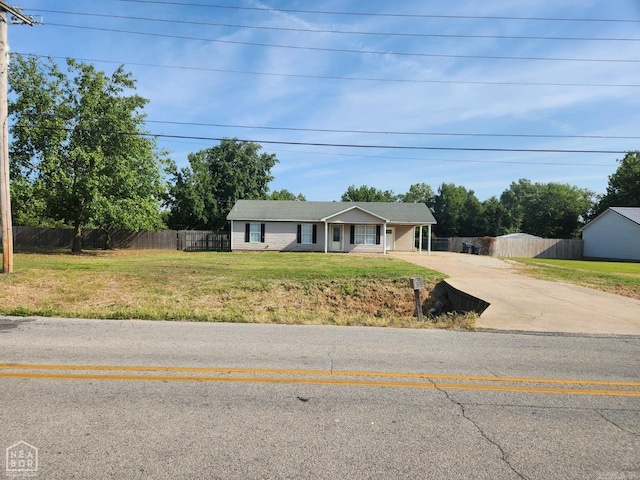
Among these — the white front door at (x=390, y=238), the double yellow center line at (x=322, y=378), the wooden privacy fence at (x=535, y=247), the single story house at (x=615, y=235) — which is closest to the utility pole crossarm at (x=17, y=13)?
the double yellow center line at (x=322, y=378)

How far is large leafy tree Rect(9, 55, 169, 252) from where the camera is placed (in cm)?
2380

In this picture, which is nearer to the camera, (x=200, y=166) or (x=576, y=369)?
(x=576, y=369)

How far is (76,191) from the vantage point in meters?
23.7

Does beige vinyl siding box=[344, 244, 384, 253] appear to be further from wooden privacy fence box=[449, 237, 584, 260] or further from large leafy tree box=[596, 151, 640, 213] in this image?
large leafy tree box=[596, 151, 640, 213]

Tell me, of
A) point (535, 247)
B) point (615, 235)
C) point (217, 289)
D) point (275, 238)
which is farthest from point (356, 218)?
point (615, 235)

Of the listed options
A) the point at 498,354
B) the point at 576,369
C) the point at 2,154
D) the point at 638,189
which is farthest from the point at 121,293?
the point at 638,189

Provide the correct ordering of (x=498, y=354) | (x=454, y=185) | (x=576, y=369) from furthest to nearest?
(x=454, y=185)
(x=498, y=354)
(x=576, y=369)

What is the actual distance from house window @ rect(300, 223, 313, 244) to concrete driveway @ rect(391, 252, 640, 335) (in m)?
18.0

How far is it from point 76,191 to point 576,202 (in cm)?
7149

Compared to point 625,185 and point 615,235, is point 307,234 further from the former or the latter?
point 625,185

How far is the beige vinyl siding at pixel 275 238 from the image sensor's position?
108 feet

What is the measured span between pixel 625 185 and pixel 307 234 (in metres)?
48.7

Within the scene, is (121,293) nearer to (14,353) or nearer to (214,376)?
(14,353)

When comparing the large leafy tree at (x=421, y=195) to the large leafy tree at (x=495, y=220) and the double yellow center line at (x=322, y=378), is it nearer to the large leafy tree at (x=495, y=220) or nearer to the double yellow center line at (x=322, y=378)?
the large leafy tree at (x=495, y=220)
